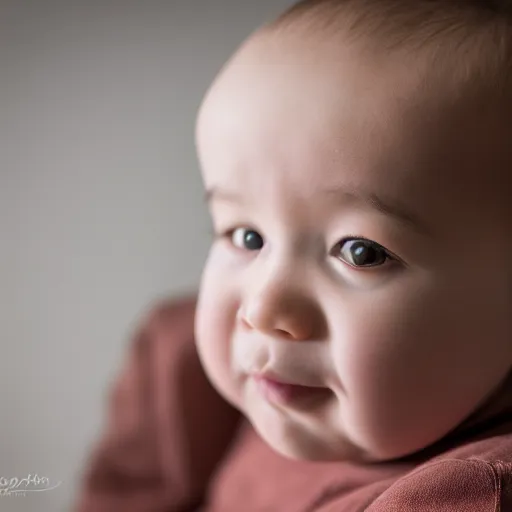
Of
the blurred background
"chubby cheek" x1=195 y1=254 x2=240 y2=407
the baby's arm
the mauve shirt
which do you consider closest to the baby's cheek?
"chubby cheek" x1=195 y1=254 x2=240 y2=407

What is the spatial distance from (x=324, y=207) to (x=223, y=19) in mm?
524

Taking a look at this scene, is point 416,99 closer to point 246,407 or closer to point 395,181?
point 395,181

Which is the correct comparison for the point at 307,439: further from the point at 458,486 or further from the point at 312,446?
the point at 458,486

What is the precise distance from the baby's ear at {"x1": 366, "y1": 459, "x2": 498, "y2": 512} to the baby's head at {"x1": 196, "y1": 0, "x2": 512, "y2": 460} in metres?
0.06

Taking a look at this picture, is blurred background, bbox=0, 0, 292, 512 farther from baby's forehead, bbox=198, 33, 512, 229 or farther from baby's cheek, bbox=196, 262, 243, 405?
baby's forehead, bbox=198, 33, 512, 229

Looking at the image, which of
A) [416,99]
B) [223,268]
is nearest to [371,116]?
[416,99]

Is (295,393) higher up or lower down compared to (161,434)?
higher up

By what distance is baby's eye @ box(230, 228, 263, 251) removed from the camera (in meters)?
0.68

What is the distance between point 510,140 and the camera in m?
0.58

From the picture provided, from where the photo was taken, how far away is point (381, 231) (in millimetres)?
589

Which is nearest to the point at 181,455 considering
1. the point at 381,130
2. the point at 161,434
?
the point at 161,434

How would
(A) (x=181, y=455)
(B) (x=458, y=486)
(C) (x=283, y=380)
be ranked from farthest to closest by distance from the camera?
(A) (x=181, y=455) < (C) (x=283, y=380) < (B) (x=458, y=486)
